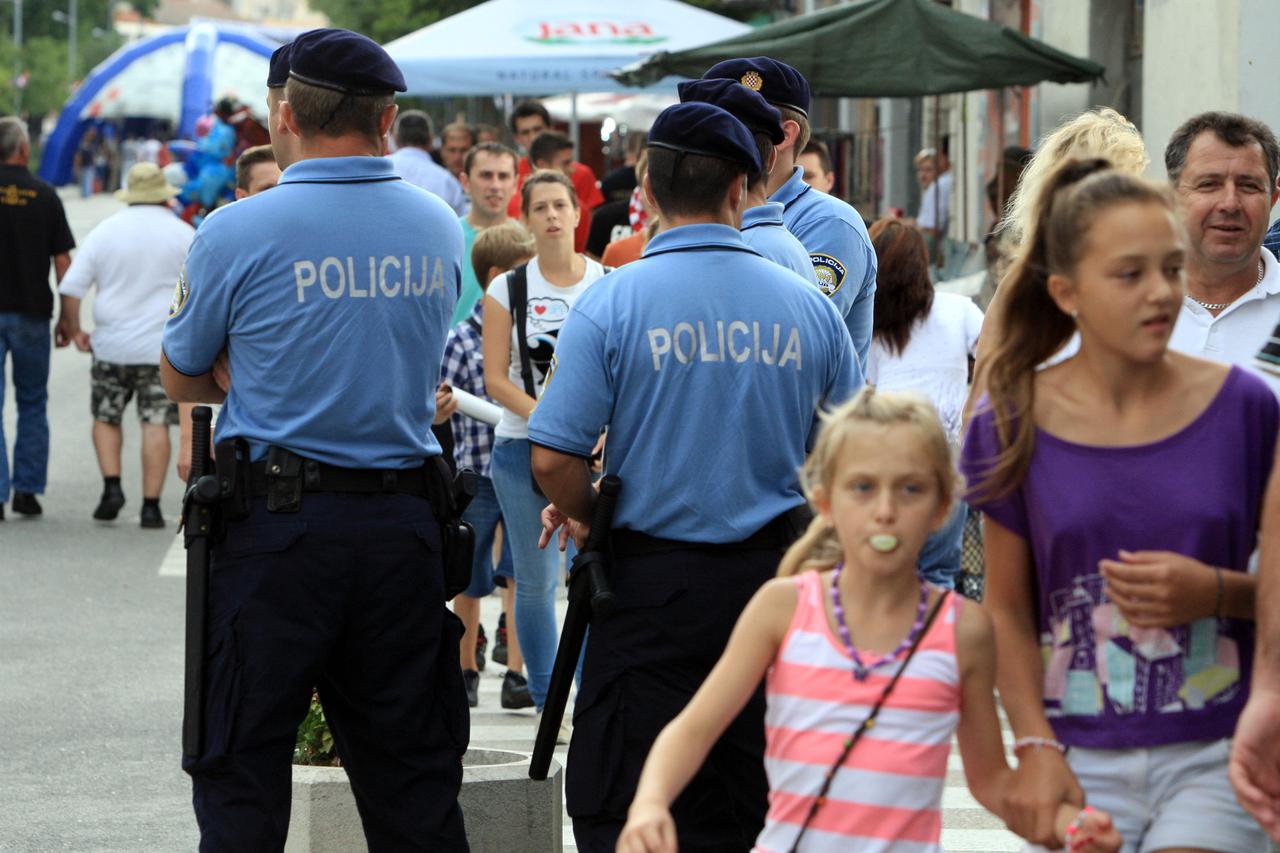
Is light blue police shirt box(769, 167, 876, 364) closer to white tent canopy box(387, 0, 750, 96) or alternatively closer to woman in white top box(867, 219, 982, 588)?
woman in white top box(867, 219, 982, 588)

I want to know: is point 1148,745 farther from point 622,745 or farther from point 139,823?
point 139,823

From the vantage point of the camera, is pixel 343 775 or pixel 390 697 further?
pixel 343 775

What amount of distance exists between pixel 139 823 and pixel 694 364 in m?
3.19

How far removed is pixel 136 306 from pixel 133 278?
0.18 metres

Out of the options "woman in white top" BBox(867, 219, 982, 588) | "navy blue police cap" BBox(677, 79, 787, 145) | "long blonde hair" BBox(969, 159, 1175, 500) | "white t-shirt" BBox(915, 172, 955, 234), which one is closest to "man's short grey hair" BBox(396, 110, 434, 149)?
"white t-shirt" BBox(915, 172, 955, 234)

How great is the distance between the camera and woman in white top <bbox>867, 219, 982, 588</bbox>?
7.74 meters

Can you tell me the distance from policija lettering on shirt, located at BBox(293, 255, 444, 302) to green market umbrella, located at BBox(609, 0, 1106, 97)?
8479mm

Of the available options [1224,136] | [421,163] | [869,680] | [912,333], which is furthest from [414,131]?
[869,680]

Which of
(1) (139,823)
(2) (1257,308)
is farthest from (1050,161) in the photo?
(1) (139,823)

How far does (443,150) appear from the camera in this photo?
15.5 m

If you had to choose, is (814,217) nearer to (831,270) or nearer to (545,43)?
(831,270)

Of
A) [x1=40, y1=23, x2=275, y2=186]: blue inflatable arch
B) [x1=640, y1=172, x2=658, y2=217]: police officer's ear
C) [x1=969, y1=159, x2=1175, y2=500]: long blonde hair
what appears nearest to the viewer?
[x1=969, y1=159, x2=1175, y2=500]: long blonde hair

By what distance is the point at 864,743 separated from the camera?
3369mm

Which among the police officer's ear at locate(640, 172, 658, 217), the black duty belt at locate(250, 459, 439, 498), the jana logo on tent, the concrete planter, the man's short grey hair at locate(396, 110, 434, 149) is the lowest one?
the concrete planter
